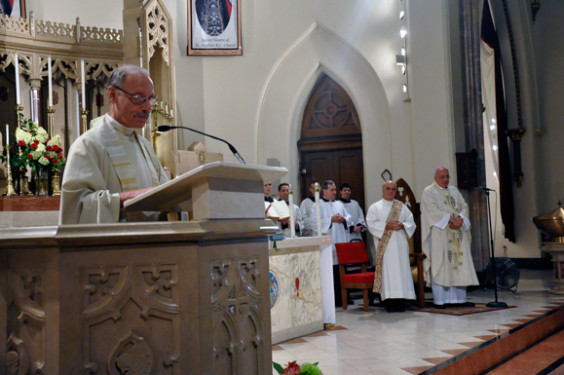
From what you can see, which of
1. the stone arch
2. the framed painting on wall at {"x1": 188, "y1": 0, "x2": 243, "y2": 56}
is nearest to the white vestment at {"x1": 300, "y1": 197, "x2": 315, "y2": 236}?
the stone arch

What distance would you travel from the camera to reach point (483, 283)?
29.4 ft

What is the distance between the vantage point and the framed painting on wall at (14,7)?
7805 millimetres

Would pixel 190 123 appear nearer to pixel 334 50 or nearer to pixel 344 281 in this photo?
pixel 334 50

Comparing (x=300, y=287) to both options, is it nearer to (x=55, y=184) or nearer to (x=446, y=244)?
(x=55, y=184)

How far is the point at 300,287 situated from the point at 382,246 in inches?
80.0

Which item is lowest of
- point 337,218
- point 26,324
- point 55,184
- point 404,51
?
point 26,324

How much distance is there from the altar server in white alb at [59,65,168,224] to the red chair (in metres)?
5.04

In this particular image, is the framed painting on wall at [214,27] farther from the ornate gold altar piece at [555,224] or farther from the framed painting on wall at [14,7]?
the ornate gold altar piece at [555,224]

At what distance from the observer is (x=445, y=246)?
7.45 metres

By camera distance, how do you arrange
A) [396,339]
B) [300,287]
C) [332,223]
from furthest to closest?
1. [332,223]
2. [300,287]
3. [396,339]

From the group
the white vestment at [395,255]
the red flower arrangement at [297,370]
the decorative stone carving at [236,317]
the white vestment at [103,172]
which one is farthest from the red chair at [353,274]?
the decorative stone carving at [236,317]

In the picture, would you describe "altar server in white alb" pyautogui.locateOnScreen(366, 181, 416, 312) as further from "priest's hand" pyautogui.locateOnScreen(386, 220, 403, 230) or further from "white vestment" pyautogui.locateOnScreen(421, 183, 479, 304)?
"white vestment" pyautogui.locateOnScreen(421, 183, 479, 304)

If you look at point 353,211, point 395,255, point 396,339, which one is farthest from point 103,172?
point 353,211

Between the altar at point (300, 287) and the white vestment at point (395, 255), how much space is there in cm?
130
